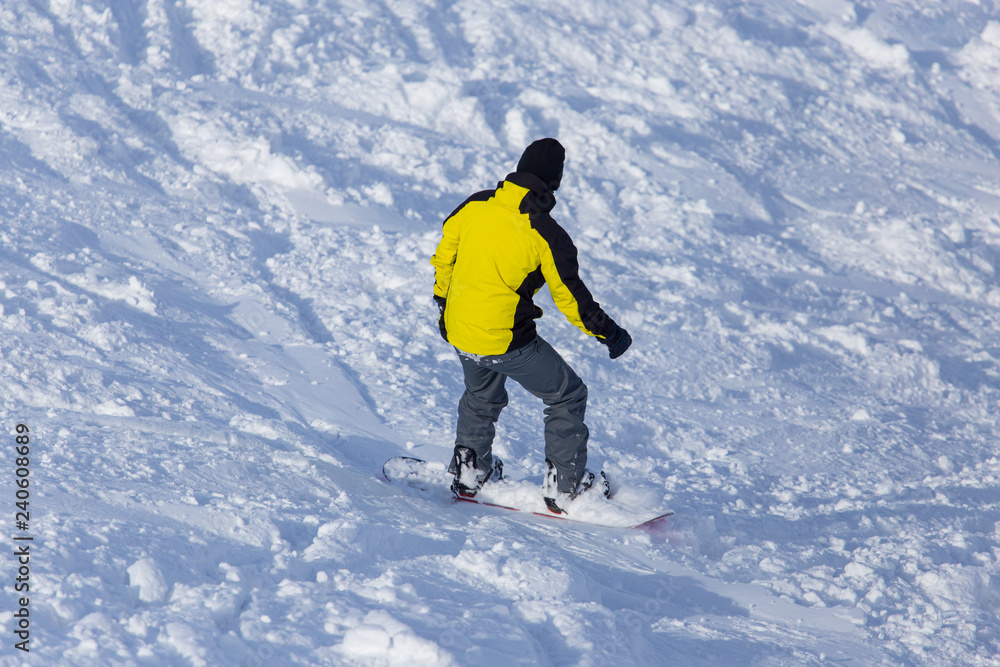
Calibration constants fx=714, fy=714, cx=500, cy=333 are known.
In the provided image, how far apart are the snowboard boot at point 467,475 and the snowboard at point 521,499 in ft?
0.13

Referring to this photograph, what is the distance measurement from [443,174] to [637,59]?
3962mm

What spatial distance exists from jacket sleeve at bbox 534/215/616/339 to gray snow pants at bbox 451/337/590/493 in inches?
13.1

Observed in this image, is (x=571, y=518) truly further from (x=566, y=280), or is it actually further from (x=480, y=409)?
(x=566, y=280)

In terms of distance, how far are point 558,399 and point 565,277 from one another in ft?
2.51

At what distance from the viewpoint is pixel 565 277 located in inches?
118

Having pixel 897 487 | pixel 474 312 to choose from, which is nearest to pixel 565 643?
pixel 474 312

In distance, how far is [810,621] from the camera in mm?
3078

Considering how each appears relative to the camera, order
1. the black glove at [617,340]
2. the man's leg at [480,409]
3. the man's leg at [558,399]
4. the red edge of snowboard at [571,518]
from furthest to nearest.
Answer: the red edge of snowboard at [571,518]
the man's leg at [480,409]
the man's leg at [558,399]
the black glove at [617,340]

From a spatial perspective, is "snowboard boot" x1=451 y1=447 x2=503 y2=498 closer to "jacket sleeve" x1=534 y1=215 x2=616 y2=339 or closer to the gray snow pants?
the gray snow pants

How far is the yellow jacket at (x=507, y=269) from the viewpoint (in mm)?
2943

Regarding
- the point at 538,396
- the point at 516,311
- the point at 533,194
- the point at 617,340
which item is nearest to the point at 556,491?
the point at 538,396

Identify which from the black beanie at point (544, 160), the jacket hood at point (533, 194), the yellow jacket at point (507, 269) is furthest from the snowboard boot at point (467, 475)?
the black beanie at point (544, 160)

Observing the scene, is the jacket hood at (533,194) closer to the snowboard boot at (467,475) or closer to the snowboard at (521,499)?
the snowboard boot at (467,475)

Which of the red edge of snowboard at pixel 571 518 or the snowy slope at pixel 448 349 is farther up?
the snowy slope at pixel 448 349
